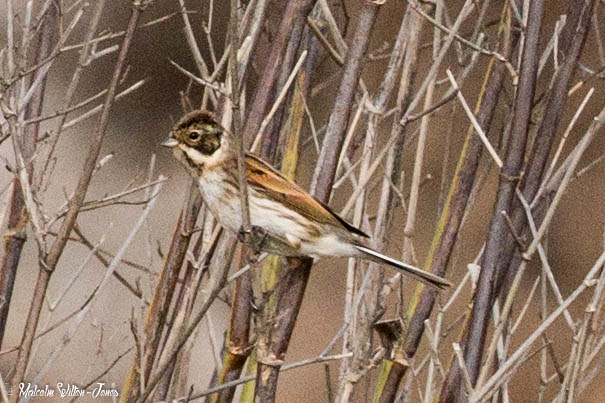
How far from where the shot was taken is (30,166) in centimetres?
265

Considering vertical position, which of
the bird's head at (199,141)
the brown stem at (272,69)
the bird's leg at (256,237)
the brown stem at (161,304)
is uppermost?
the brown stem at (272,69)

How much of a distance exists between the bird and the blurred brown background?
7.86 ft

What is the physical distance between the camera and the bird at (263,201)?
94.8 inches

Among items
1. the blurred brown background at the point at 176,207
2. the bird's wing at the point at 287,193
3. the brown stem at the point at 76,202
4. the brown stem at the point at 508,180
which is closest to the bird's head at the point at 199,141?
the bird's wing at the point at 287,193

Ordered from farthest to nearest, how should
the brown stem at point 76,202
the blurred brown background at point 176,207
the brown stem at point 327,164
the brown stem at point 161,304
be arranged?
the blurred brown background at point 176,207 < the brown stem at point 161,304 < the brown stem at point 327,164 < the brown stem at point 76,202

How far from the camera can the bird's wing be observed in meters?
2.39

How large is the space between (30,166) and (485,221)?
114 inches

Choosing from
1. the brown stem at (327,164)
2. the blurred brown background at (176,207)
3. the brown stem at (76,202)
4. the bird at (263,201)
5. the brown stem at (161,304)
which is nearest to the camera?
the brown stem at (76,202)

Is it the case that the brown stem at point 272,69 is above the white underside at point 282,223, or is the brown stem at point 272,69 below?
above

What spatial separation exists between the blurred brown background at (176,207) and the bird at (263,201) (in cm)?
240

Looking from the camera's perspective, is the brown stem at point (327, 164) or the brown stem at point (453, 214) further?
the brown stem at point (453, 214)

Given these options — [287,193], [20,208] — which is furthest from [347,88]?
[20,208]

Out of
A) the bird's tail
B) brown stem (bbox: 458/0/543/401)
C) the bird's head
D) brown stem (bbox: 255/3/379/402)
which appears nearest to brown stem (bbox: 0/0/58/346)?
the bird's head

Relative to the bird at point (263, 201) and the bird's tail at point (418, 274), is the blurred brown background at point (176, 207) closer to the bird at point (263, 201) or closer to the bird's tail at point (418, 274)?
the bird at point (263, 201)
